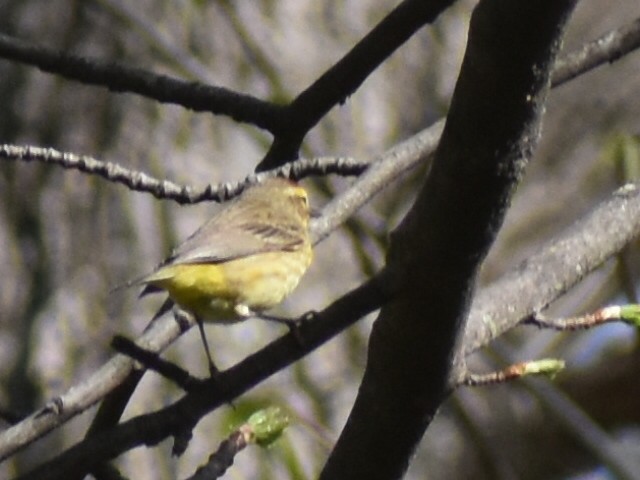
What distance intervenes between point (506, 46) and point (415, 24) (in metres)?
1.16

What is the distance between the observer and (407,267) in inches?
67.6

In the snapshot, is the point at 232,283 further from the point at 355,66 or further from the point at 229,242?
the point at 355,66

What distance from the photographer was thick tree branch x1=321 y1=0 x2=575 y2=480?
4.70 ft

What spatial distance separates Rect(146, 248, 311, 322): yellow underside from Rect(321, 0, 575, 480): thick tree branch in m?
0.92

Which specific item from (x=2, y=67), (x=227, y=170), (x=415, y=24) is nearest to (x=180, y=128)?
(x=227, y=170)

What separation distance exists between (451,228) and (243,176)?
205 centimetres

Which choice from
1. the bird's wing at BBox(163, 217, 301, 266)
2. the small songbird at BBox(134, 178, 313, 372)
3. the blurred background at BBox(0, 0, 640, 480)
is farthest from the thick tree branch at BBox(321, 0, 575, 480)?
the blurred background at BBox(0, 0, 640, 480)

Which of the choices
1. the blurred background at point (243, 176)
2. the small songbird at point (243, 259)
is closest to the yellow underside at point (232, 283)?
the small songbird at point (243, 259)

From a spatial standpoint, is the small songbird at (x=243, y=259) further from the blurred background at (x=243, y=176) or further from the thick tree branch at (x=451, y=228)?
the thick tree branch at (x=451, y=228)

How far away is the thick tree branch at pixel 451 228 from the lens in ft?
4.70

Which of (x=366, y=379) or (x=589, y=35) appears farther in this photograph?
(x=589, y=35)

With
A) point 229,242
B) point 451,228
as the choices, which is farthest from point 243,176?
point 451,228

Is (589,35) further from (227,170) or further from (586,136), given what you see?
(227,170)

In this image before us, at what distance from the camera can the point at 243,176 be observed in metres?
3.65
